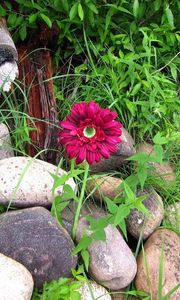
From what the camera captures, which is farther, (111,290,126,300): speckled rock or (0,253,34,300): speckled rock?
(111,290,126,300): speckled rock

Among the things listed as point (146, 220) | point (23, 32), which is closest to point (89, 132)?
point (146, 220)

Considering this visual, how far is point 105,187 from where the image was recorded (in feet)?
7.91

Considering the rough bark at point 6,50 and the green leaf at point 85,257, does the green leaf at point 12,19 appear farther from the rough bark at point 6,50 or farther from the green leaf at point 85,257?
the green leaf at point 85,257

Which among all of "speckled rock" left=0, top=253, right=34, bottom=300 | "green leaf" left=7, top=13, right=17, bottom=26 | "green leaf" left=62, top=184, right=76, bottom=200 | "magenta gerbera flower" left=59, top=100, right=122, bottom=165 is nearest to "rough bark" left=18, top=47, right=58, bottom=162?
"green leaf" left=7, top=13, right=17, bottom=26

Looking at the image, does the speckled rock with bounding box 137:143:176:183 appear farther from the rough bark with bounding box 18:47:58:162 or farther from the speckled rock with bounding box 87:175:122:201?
the rough bark with bounding box 18:47:58:162

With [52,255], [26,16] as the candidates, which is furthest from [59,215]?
Answer: [26,16]

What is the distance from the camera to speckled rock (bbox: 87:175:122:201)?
94.3 inches

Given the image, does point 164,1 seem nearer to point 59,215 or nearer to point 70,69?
point 70,69

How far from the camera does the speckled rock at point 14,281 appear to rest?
1.86 metres

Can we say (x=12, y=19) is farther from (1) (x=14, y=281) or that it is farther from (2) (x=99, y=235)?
(1) (x=14, y=281)

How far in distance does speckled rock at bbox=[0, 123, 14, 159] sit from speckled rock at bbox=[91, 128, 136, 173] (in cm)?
39

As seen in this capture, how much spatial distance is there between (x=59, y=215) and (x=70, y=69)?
1144 millimetres

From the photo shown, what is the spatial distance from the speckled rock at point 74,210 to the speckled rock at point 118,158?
0.18 m

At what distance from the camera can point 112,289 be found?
2.22 m
